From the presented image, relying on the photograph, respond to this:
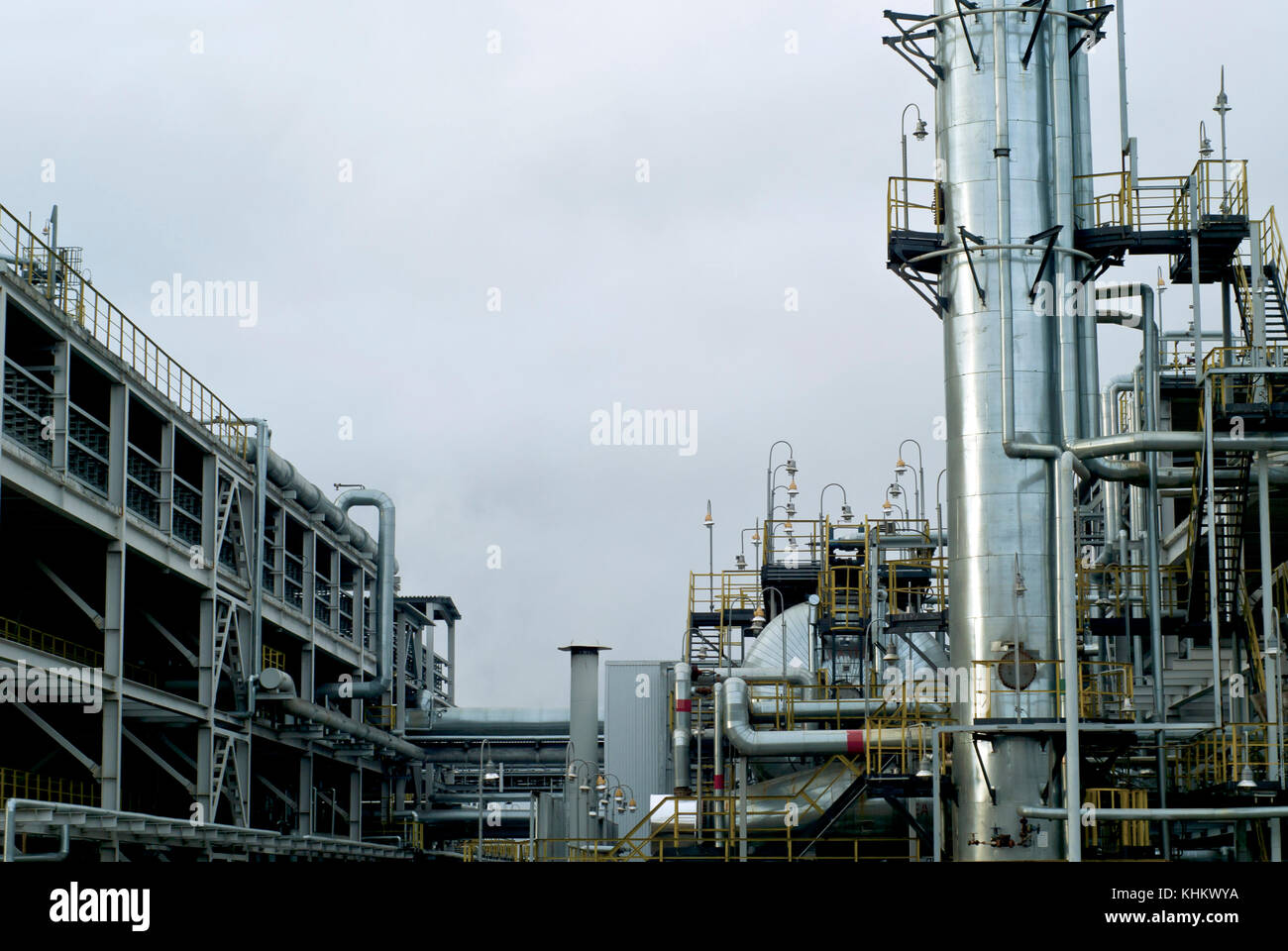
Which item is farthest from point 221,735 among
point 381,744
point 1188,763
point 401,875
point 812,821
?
point 401,875

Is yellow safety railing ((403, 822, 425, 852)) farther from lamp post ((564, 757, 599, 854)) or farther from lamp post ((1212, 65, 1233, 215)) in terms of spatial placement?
lamp post ((1212, 65, 1233, 215))

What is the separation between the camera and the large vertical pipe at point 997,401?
27.0 m

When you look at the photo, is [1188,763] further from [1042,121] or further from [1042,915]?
[1042,915]

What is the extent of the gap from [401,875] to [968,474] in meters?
17.1

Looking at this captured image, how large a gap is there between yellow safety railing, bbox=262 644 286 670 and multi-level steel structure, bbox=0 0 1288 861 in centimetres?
26

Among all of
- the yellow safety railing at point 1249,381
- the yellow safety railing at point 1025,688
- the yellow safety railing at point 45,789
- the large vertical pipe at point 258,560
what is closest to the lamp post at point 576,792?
the large vertical pipe at point 258,560

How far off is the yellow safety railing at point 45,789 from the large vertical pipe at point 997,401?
18100mm

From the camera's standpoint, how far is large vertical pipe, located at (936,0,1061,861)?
88.6ft

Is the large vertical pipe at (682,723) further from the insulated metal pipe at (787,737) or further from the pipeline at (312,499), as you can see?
the pipeline at (312,499)

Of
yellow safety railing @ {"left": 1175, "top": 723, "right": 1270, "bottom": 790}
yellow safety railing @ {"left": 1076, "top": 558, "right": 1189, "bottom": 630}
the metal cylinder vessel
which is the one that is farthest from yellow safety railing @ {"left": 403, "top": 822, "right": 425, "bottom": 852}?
the metal cylinder vessel

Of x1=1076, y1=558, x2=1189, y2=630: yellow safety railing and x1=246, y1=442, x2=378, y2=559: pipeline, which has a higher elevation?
x1=246, y1=442, x2=378, y2=559: pipeline

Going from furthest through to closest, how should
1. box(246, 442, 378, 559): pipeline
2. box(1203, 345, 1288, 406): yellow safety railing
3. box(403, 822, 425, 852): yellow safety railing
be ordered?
box(403, 822, 425, 852): yellow safety railing
box(246, 442, 378, 559): pipeline
box(1203, 345, 1288, 406): yellow safety railing

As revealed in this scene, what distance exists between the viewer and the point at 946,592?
121 ft

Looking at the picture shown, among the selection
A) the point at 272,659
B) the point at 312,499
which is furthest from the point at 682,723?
the point at 312,499
